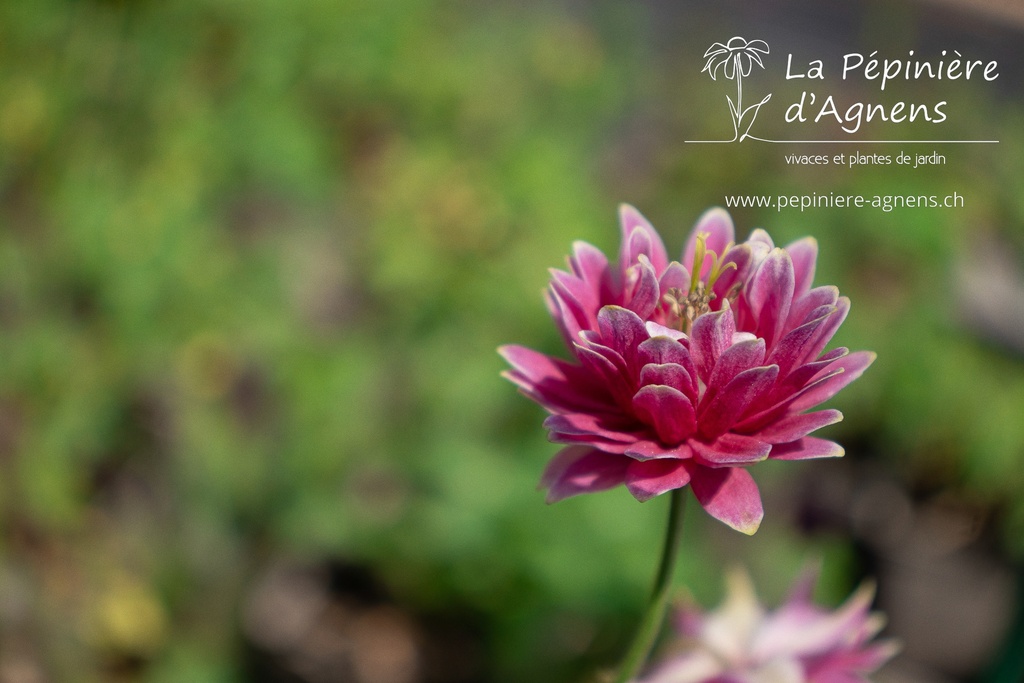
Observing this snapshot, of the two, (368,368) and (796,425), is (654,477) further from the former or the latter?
(368,368)

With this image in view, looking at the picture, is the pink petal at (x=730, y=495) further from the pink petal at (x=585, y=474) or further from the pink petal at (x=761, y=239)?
the pink petal at (x=761, y=239)

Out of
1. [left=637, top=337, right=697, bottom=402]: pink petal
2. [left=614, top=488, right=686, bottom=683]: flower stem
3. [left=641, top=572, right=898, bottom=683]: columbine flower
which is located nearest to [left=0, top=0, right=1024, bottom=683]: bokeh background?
[left=641, top=572, right=898, bottom=683]: columbine flower

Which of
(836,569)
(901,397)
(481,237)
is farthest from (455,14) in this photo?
(836,569)

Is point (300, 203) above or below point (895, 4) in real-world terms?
below

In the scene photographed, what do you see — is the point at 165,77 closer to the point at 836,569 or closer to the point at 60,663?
the point at 60,663

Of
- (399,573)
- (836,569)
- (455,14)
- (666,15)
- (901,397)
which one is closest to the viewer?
(836,569)

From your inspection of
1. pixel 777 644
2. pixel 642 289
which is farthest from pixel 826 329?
pixel 777 644
